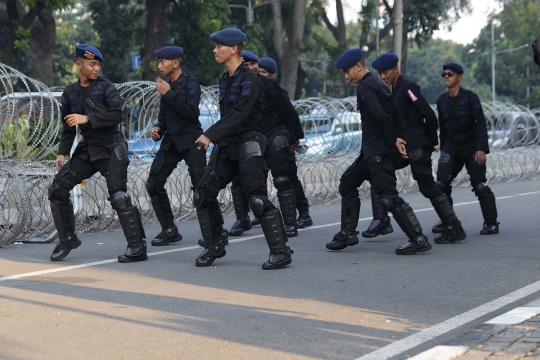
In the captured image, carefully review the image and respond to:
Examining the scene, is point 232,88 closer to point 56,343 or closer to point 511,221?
point 56,343

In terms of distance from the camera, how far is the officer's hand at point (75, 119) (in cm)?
798

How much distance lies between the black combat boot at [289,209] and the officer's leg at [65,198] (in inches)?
98.5

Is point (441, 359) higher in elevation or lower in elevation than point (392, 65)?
lower

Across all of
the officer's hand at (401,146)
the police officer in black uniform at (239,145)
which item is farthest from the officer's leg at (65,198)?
the officer's hand at (401,146)

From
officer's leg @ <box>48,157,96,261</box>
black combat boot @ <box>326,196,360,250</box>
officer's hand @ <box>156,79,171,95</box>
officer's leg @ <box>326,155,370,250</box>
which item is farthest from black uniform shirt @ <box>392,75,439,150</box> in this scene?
officer's leg @ <box>48,157,96,261</box>

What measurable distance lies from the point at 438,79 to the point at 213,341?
8645 cm

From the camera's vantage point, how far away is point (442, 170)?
10.3 m

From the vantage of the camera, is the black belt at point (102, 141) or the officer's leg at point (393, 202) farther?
the officer's leg at point (393, 202)

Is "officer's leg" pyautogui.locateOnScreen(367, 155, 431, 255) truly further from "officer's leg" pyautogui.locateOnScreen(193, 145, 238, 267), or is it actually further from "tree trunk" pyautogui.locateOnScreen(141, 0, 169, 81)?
"tree trunk" pyautogui.locateOnScreen(141, 0, 169, 81)

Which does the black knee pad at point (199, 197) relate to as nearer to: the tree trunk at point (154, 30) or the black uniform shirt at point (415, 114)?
the black uniform shirt at point (415, 114)

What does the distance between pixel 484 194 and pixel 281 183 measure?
220 cm

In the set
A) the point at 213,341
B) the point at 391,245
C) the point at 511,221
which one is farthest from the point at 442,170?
the point at 213,341

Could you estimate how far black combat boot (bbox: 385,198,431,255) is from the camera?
8.59 metres

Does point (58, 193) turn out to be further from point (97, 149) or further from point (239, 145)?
point (239, 145)
